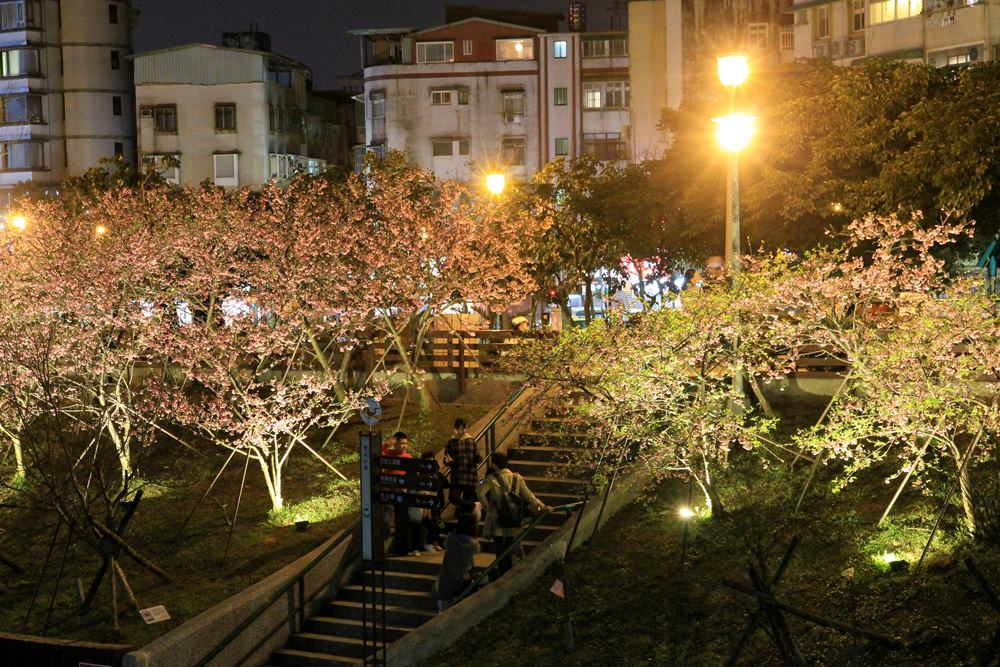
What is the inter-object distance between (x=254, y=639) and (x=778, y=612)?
8.17 metres

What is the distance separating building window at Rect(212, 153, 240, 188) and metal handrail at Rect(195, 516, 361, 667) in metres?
46.9

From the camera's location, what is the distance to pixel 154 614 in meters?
16.1

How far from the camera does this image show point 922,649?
12.9 m

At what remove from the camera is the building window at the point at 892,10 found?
43.6m

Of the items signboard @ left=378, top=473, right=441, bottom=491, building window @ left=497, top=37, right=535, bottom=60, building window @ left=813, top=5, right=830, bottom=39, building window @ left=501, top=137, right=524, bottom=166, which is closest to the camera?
signboard @ left=378, top=473, right=441, bottom=491

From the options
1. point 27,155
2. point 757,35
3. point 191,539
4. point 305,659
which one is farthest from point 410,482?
point 27,155

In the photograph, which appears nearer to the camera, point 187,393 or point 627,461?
point 627,461

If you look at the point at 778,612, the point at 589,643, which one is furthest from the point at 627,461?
the point at 778,612

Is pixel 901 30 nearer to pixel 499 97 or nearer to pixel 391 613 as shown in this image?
pixel 499 97

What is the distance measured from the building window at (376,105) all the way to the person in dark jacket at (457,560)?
148ft

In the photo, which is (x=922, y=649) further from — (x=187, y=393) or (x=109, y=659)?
(x=187, y=393)

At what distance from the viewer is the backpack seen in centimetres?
1670

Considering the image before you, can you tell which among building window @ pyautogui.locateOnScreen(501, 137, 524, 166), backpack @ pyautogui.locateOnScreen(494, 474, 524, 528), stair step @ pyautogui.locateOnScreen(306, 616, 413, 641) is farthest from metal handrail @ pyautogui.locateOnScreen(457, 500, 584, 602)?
building window @ pyautogui.locateOnScreen(501, 137, 524, 166)

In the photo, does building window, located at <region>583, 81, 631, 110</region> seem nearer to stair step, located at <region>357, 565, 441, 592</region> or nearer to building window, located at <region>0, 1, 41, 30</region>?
building window, located at <region>0, 1, 41, 30</region>
